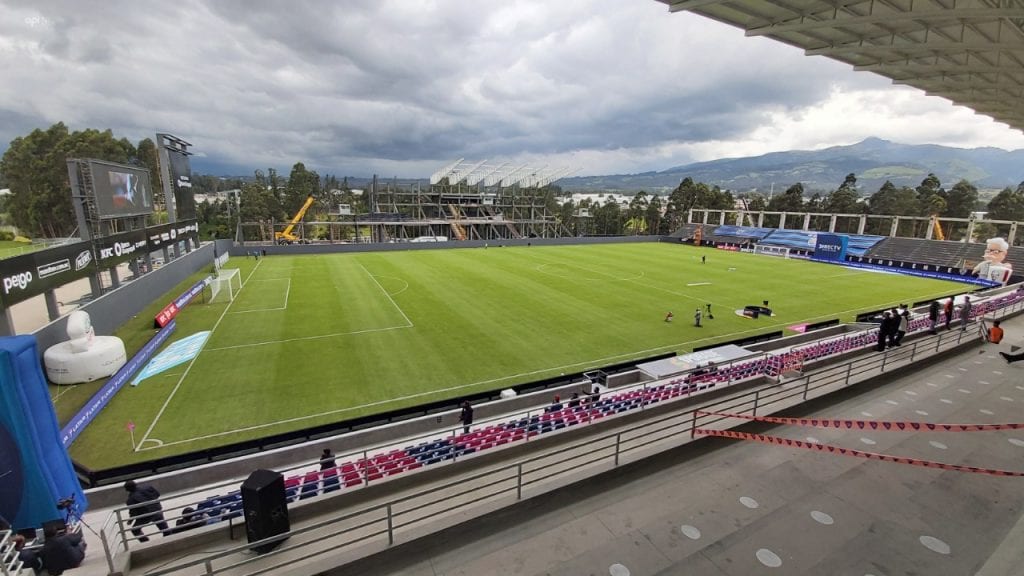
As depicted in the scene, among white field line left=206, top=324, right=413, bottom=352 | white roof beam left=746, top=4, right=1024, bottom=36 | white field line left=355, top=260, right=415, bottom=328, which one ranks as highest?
white roof beam left=746, top=4, right=1024, bottom=36

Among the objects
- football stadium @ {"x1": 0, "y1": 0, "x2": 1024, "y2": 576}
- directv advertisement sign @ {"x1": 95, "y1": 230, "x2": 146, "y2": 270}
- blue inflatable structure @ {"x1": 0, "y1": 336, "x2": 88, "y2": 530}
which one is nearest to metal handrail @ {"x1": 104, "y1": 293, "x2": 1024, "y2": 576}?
football stadium @ {"x1": 0, "y1": 0, "x2": 1024, "y2": 576}

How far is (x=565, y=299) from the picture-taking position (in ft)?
91.5

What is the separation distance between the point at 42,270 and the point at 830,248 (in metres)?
60.3

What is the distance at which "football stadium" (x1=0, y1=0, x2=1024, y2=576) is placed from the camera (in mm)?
5590

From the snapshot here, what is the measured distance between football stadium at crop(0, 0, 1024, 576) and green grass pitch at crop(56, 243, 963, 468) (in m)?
0.16

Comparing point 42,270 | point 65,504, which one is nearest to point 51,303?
point 42,270

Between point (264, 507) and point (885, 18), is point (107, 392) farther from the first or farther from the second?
point (885, 18)

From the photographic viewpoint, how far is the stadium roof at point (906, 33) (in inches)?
385

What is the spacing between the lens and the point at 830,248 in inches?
1891

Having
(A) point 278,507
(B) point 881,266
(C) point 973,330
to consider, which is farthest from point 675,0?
(B) point 881,266

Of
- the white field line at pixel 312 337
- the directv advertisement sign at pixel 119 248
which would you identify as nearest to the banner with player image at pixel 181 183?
the directv advertisement sign at pixel 119 248

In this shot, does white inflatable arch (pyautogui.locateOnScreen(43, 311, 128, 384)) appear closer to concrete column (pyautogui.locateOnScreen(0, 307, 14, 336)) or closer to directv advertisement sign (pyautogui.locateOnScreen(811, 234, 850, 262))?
concrete column (pyautogui.locateOnScreen(0, 307, 14, 336))

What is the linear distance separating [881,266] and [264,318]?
56569 millimetres

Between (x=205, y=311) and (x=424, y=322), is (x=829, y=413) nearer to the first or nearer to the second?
(x=424, y=322)
